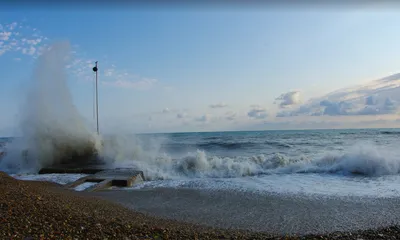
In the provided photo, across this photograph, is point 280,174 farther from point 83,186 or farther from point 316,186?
point 83,186

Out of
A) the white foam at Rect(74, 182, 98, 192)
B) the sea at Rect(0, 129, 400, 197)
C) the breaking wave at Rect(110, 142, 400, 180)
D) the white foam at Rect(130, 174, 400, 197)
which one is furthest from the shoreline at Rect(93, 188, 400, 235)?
the breaking wave at Rect(110, 142, 400, 180)

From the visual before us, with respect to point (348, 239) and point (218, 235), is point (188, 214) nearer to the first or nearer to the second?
point (218, 235)

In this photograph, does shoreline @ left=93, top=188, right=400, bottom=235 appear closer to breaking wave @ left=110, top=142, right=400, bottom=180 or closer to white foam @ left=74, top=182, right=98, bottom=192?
white foam @ left=74, top=182, right=98, bottom=192

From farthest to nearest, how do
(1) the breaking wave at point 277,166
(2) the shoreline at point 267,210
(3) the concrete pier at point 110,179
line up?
(1) the breaking wave at point 277,166
(3) the concrete pier at point 110,179
(2) the shoreline at point 267,210

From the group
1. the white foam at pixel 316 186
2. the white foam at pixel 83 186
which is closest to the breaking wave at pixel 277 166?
the white foam at pixel 316 186

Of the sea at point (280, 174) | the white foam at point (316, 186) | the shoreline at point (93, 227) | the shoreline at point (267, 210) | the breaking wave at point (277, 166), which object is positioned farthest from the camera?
the breaking wave at point (277, 166)

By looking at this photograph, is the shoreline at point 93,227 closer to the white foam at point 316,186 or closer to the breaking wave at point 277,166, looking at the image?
the white foam at point 316,186

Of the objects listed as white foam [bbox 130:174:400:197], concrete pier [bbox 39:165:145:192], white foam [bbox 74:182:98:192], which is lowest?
white foam [bbox 130:174:400:197]

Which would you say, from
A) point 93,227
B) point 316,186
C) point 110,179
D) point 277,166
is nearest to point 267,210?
point 316,186

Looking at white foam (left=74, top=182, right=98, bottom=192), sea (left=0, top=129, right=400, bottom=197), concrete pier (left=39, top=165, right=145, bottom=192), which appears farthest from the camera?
concrete pier (left=39, top=165, right=145, bottom=192)

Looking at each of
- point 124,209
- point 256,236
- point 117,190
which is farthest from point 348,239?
point 117,190

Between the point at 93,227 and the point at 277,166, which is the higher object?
the point at 93,227

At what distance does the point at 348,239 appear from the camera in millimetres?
4359

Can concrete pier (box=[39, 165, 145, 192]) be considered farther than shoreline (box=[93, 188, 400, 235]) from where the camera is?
Yes
